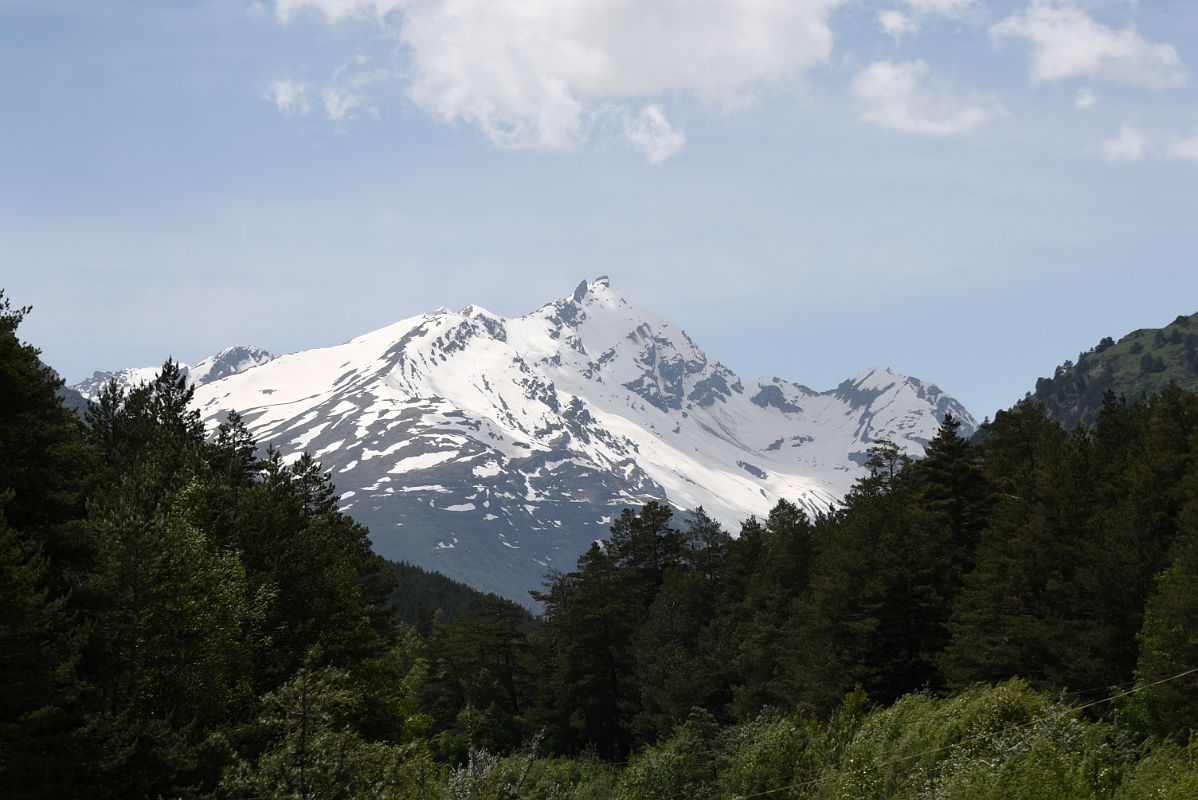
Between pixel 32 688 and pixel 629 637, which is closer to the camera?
pixel 32 688

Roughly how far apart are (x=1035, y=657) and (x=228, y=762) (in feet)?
145

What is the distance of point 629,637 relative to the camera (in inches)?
3787

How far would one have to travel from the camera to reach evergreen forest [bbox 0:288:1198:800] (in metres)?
28.5

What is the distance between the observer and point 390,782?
25031mm

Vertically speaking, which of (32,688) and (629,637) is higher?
(32,688)

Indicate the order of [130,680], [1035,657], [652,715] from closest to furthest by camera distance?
[130,680], [1035,657], [652,715]

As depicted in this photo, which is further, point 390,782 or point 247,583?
point 247,583

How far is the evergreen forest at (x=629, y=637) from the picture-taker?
28516mm

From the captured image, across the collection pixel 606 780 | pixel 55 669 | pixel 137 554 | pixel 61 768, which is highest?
pixel 137 554

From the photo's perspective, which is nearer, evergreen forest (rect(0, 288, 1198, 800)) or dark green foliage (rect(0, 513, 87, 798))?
dark green foliage (rect(0, 513, 87, 798))

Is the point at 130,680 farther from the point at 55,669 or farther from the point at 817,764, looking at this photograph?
the point at 817,764

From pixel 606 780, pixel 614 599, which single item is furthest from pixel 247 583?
pixel 614 599

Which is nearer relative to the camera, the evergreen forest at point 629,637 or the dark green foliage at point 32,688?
the dark green foliage at point 32,688

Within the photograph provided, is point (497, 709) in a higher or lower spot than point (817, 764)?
lower
